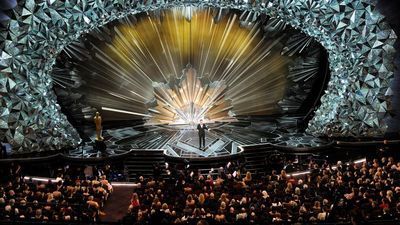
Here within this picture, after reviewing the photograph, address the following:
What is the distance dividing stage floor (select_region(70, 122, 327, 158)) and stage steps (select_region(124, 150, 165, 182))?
538 millimetres

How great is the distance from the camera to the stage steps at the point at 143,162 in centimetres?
3027

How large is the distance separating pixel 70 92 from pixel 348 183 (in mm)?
15768

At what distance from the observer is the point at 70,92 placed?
34594 mm

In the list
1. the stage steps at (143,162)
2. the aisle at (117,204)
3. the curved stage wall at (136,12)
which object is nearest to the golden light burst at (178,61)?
the curved stage wall at (136,12)

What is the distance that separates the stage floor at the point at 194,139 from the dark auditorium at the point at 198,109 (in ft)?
0.33

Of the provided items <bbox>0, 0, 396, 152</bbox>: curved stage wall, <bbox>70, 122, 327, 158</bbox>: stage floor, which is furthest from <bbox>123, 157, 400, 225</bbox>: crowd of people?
<bbox>0, 0, 396, 152</bbox>: curved stage wall

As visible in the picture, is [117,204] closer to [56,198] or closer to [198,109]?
[56,198]

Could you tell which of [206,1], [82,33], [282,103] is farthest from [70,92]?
[282,103]

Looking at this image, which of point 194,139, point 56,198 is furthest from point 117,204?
point 194,139

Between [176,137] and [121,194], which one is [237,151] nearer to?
Result: [176,137]

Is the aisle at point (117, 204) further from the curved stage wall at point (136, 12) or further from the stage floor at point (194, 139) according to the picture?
the curved stage wall at point (136, 12)

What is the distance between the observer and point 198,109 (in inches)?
1412

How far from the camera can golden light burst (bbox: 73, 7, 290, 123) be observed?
1352 inches

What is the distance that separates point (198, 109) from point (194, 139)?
279 cm
